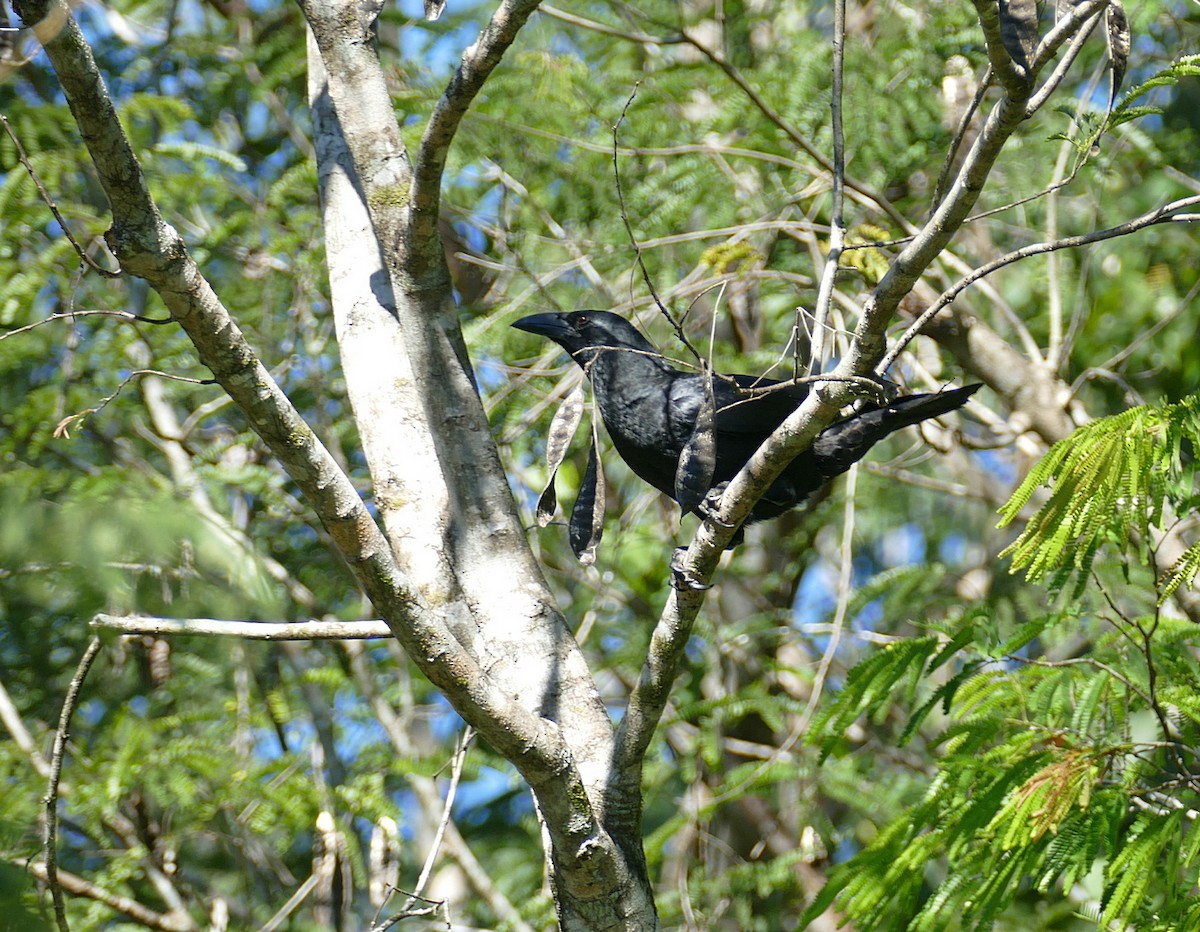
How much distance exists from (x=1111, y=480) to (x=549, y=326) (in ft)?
7.70

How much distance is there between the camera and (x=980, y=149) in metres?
1.79

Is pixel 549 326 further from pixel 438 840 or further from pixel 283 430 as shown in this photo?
pixel 283 430

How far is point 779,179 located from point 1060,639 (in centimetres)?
255

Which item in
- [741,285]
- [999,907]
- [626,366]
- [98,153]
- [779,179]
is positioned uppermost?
[779,179]

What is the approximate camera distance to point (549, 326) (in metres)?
4.43

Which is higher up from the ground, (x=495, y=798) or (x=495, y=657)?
(x=495, y=798)

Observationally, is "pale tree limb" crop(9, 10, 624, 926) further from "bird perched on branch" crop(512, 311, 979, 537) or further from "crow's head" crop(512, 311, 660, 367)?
"crow's head" crop(512, 311, 660, 367)

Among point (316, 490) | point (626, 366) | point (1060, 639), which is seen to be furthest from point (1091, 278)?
point (316, 490)

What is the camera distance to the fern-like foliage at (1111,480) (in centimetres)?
263

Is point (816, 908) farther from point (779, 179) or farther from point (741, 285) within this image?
point (779, 179)

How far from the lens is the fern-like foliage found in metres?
2.63

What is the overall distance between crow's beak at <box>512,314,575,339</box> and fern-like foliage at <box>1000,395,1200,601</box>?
210cm

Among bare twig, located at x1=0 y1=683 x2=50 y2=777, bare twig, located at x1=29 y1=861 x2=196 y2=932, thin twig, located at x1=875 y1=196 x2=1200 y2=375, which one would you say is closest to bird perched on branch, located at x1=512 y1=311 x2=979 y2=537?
thin twig, located at x1=875 y1=196 x2=1200 y2=375

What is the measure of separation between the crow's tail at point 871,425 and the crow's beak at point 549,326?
1.14 m
